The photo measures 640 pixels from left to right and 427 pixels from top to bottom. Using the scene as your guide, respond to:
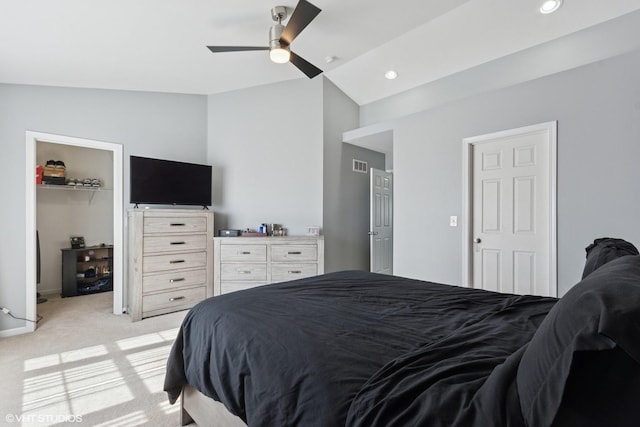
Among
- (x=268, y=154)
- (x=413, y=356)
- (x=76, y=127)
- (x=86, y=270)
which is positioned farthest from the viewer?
(x=86, y=270)

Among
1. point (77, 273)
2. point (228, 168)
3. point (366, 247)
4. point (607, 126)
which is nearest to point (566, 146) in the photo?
point (607, 126)

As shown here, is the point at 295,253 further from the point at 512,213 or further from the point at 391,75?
the point at 391,75

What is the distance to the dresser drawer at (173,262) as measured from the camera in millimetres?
3744

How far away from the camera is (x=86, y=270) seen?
4.96m

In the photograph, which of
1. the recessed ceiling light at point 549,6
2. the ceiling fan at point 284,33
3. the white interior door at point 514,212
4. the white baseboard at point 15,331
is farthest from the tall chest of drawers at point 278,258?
the recessed ceiling light at point 549,6

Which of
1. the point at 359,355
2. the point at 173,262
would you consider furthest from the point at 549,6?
the point at 173,262

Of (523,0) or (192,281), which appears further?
(192,281)

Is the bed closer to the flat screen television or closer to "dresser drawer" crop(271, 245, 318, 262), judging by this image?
"dresser drawer" crop(271, 245, 318, 262)

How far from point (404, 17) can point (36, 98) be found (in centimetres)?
395

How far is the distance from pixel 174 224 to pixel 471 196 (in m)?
3.50

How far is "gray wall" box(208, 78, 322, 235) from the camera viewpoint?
4508 millimetres

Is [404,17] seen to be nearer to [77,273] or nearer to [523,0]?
[523,0]

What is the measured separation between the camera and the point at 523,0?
3111 millimetres

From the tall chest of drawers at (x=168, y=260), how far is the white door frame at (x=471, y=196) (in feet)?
10.3
